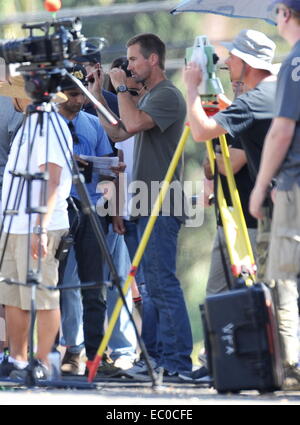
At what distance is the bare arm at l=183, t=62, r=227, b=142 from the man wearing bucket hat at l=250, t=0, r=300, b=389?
488 mm

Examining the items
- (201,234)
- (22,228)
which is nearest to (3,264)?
(22,228)

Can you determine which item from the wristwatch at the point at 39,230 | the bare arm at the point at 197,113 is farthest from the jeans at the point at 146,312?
the bare arm at the point at 197,113

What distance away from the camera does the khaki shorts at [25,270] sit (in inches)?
249

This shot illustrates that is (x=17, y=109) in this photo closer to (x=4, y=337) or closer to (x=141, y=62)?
(x=141, y=62)

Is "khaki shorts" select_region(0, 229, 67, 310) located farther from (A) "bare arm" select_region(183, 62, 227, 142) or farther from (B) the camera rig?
(A) "bare arm" select_region(183, 62, 227, 142)

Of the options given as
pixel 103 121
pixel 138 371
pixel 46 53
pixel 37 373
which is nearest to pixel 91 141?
pixel 103 121

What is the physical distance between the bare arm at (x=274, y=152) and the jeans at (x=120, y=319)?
211 cm

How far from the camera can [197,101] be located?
555 centimetres

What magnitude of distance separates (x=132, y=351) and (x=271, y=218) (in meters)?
1.97

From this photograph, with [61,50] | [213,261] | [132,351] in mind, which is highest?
[61,50]

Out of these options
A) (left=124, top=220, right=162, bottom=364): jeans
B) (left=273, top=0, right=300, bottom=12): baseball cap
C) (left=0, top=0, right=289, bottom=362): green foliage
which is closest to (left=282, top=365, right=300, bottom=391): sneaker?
(left=124, top=220, right=162, bottom=364): jeans

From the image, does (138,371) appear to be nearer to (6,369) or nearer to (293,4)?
(6,369)

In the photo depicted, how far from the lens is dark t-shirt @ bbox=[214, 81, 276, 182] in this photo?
566 cm
